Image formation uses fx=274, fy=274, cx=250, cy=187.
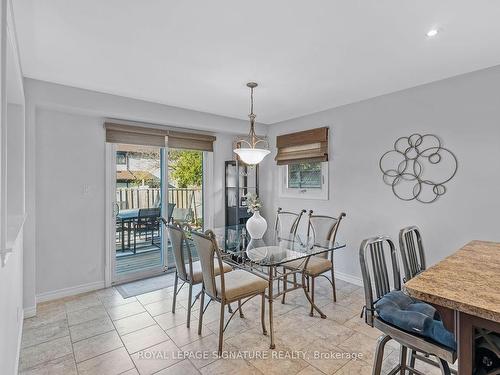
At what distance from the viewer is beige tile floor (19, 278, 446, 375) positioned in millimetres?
2004

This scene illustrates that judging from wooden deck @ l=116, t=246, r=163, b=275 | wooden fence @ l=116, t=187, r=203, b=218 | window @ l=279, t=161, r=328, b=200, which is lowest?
wooden deck @ l=116, t=246, r=163, b=275

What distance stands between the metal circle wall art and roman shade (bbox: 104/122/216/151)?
2532 mm

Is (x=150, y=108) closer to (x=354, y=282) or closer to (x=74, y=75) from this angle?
(x=74, y=75)

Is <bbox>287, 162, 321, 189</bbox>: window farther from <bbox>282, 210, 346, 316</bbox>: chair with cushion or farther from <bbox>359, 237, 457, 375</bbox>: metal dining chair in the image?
<bbox>359, 237, 457, 375</bbox>: metal dining chair

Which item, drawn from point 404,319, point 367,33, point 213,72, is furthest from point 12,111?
point 404,319

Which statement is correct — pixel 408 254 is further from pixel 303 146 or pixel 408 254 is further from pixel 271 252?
pixel 303 146

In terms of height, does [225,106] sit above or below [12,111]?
above

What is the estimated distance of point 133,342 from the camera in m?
2.31

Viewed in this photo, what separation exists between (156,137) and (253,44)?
7.16 ft

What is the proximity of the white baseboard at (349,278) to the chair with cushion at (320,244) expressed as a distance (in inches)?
23.9

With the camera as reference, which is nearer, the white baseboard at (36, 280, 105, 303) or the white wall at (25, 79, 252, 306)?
the white wall at (25, 79, 252, 306)

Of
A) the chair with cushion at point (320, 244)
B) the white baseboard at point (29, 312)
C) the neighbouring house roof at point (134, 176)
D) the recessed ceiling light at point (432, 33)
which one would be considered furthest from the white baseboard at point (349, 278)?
the white baseboard at point (29, 312)

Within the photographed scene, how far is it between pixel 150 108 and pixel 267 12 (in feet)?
7.39

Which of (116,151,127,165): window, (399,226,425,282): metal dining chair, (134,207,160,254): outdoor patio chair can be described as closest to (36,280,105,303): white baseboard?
(134,207,160,254): outdoor patio chair
